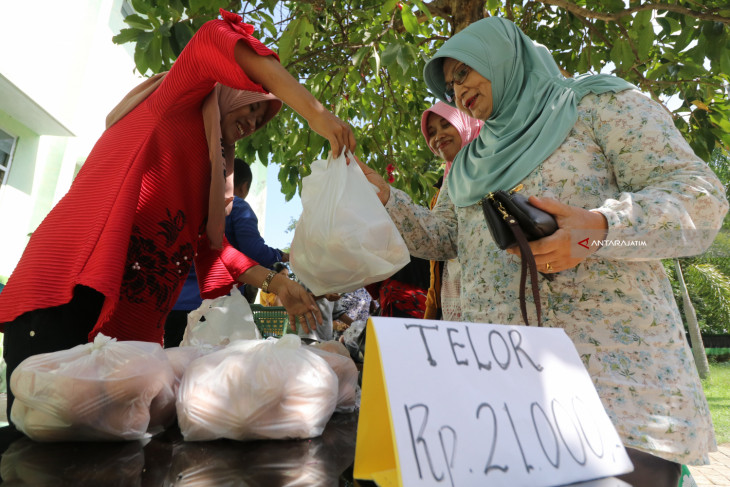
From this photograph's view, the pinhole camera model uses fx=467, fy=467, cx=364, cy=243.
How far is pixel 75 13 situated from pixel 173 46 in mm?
5232

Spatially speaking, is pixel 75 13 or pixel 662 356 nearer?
pixel 662 356

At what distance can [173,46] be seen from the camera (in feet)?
6.48

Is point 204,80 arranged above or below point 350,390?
above

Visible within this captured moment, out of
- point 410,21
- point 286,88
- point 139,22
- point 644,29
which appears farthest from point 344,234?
point 644,29

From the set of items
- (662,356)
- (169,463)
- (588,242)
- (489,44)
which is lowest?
(169,463)

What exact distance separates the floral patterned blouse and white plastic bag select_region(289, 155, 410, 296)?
0.26 m

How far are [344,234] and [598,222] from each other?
0.53 metres

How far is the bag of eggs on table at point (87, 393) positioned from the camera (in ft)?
2.03

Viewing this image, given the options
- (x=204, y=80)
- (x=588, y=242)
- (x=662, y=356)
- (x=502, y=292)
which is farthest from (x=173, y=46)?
(x=662, y=356)

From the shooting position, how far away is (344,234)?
1.09 metres

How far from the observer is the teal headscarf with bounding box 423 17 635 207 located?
3.70 feet

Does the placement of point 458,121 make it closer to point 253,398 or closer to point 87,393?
point 253,398

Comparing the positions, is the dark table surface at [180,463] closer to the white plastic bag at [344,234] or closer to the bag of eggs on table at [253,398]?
the bag of eggs on table at [253,398]

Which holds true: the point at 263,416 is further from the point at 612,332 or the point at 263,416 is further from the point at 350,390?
the point at 612,332
